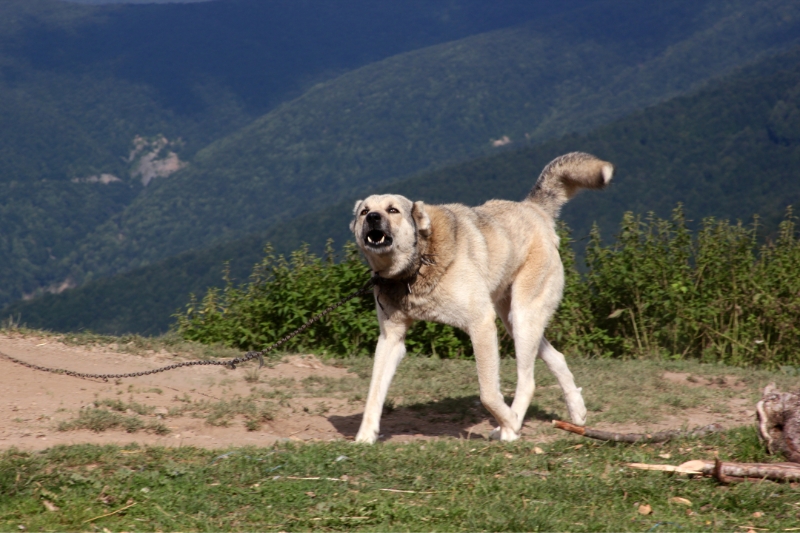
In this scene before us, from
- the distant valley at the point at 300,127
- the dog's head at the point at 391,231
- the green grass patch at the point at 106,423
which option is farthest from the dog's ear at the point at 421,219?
the distant valley at the point at 300,127

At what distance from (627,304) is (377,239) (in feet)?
20.0

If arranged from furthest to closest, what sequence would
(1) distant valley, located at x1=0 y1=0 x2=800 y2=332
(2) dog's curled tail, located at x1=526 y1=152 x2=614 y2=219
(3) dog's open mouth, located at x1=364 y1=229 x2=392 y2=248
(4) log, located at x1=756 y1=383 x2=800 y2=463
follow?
(1) distant valley, located at x1=0 y1=0 x2=800 y2=332 < (2) dog's curled tail, located at x1=526 y1=152 x2=614 y2=219 < (3) dog's open mouth, located at x1=364 y1=229 x2=392 y2=248 < (4) log, located at x1=756 y1=383 x2=800 y2=463

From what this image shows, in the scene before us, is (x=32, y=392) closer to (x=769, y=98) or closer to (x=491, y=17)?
→ (x=769, y=98)

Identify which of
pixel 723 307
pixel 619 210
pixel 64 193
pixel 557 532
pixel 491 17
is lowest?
pixel 557 532

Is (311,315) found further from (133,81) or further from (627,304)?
(133,81)

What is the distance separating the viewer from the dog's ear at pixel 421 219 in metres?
6.10

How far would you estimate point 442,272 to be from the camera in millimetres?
6094

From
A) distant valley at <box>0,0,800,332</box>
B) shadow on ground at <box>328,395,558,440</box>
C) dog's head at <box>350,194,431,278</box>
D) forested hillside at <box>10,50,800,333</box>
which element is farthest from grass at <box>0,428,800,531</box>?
distant valley at <box>0,0,800,332</box>

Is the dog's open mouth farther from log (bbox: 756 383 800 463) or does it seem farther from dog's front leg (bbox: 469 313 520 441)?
log (bbox: 756 383 800 463)

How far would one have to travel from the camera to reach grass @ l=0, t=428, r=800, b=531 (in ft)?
13.8

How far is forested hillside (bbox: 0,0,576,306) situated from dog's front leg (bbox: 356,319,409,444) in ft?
220

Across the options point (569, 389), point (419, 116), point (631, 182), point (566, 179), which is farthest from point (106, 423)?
point (419, 116)

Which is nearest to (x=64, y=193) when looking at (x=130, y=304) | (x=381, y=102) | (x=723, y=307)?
(x=381, y=102)

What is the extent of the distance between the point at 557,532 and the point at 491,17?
545 ft
